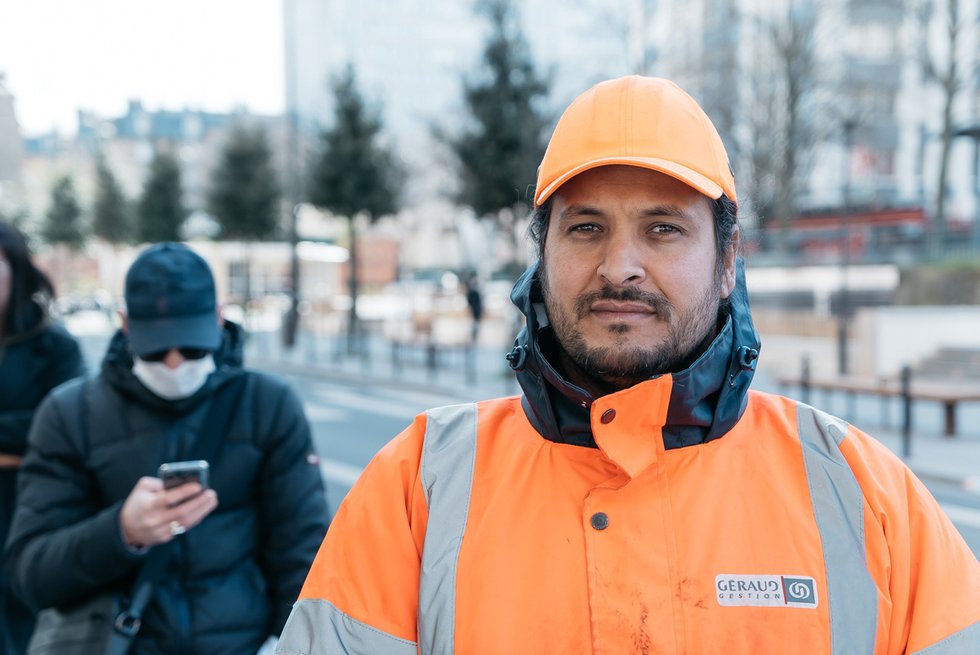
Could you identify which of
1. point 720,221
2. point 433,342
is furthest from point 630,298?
point 433,342

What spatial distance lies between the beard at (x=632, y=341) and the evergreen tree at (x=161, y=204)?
127ft

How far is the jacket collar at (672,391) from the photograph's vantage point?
5.49ft

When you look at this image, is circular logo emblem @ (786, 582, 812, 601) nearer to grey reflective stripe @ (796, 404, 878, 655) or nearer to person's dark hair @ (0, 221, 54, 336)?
grey reflective stripe @ (796, 404, 878, 655)

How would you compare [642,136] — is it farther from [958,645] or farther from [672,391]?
[958,645]

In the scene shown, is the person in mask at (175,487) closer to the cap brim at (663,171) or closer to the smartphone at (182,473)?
the smartphone at (182,473)

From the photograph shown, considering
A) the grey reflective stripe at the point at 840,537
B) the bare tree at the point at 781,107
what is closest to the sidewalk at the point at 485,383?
the grey reflective stripe at the point at 840,537

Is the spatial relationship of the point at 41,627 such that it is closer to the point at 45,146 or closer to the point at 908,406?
the point at 908,406

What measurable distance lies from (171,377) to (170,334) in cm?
12

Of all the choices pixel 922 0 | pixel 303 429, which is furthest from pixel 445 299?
pixel 303 429

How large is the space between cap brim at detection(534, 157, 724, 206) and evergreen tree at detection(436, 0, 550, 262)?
1654 centimetres

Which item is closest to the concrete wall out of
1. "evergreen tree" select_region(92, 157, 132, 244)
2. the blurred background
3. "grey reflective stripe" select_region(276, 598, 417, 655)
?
the blurred background

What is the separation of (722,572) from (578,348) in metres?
0.46

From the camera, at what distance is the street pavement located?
9820mm

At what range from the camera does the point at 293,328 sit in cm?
2752
